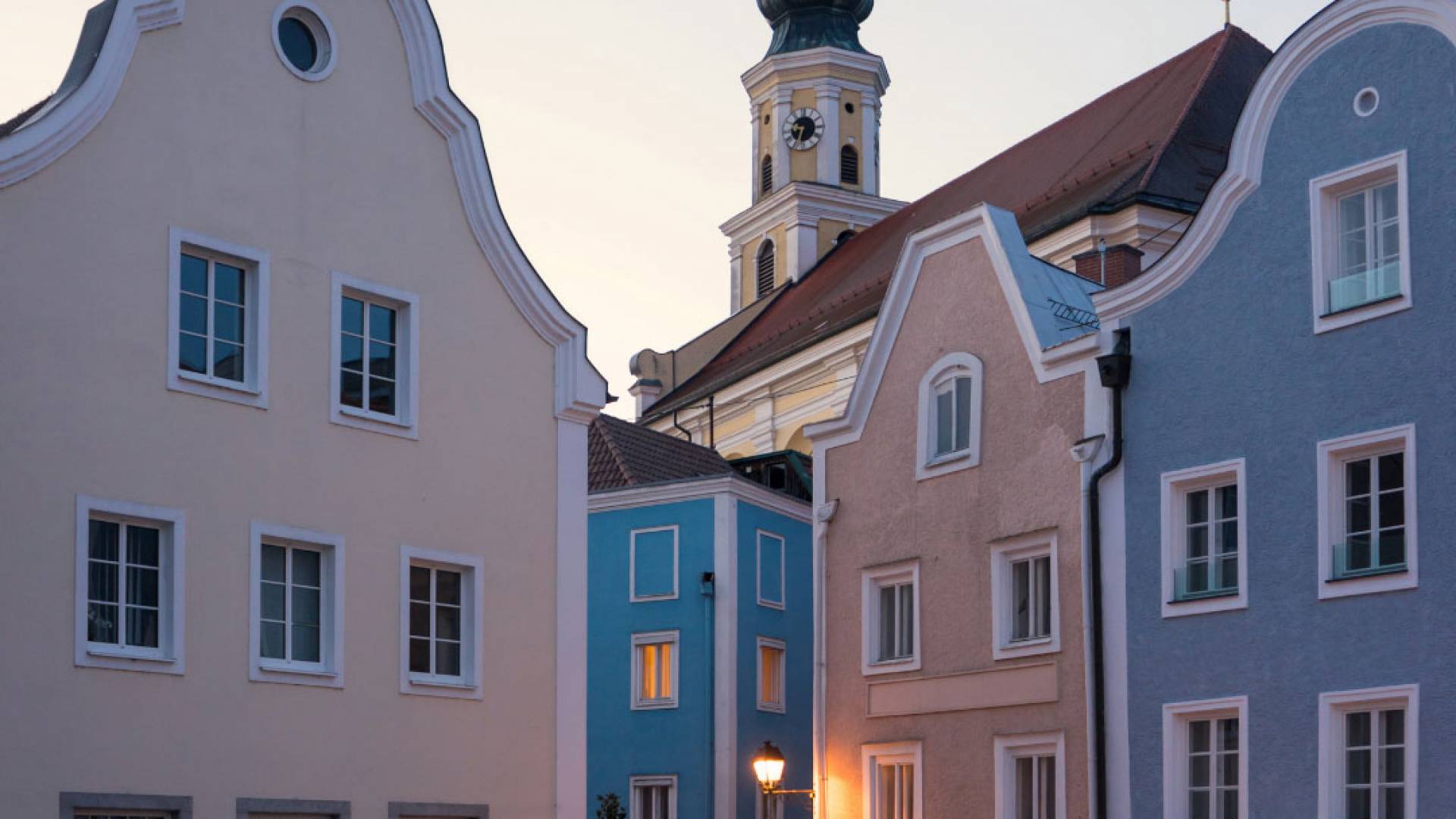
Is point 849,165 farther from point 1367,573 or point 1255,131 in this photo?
point 1367,573

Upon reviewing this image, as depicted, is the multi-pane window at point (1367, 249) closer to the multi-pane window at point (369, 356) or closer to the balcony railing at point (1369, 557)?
the balcony railing at point (1369, 557)

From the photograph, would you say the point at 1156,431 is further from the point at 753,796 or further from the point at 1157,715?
the point at 753,796

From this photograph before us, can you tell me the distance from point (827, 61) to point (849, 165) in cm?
389

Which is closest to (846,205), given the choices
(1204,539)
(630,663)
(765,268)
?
(765,268)

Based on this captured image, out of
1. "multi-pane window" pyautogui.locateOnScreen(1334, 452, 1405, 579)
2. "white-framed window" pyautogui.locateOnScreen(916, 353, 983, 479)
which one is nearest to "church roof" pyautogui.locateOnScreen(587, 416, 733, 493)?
"white-framed window" pyautogui.locateOnScreen(916, 353, 983, 479)

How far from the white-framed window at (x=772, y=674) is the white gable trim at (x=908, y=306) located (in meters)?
8.23

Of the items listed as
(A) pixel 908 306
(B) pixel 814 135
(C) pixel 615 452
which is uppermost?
(B) pixel 814 135

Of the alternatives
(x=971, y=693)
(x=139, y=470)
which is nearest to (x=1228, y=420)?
(x=971, y=693)

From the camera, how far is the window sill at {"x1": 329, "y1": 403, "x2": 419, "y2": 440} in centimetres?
2327

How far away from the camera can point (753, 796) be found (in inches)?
1463

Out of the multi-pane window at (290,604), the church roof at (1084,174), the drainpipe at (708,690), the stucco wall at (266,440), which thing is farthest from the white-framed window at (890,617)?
the church roof at (1084,174)

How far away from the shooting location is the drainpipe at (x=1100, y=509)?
25.0 meters

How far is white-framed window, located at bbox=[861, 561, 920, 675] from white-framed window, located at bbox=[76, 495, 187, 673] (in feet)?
33.5

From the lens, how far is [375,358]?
24125 mm
